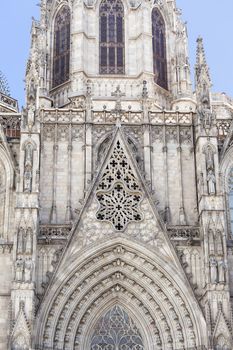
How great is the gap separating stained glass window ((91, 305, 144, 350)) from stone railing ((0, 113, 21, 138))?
28.4 ft

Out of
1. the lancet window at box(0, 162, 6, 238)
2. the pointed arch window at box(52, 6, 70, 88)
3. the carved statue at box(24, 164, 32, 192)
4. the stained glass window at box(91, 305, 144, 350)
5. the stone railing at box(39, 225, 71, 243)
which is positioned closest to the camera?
the stained glass window at box(91, 305, 144, 350)

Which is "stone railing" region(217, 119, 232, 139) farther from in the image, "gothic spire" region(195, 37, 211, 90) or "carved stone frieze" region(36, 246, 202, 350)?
"carved stone frieze" region(36, 246, 202, 350)

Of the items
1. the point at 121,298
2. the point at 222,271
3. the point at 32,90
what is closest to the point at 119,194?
the point at 121,298

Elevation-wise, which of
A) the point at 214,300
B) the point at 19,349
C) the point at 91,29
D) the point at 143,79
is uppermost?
the point at 91,29

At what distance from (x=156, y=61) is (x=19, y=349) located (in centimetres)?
1683

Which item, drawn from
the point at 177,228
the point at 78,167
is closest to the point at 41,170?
the point at 78,167

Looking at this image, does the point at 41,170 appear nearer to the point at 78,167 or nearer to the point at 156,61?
the point at 78,167

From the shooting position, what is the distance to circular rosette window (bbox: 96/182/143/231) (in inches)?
1113

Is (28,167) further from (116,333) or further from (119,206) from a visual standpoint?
(116,333)

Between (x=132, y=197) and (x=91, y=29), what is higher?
(x=91, y=29)

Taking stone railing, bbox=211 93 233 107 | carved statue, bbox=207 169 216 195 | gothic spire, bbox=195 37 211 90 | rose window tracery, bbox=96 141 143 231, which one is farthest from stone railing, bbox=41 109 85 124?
stone railing, bbox=211 93 233 107

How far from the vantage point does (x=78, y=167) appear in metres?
29.8

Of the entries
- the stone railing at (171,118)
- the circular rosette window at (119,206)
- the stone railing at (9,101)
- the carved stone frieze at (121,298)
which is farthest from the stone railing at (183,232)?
the stone railing at (9,101)

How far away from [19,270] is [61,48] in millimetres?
14012
